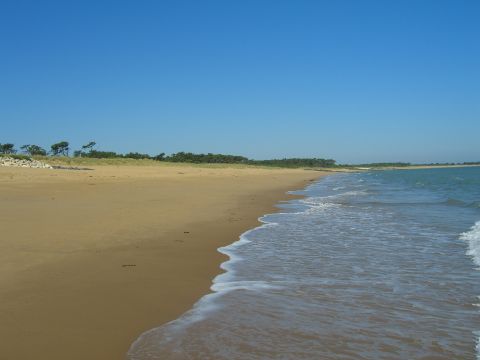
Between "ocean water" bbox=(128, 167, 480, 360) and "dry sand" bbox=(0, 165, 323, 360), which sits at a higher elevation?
"dry sand" bbox=(0, 165, 323, 360)

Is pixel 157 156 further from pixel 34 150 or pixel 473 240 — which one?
pixel 473 240

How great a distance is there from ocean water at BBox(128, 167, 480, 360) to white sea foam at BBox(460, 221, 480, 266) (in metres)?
0.02

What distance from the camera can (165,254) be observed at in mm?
8188

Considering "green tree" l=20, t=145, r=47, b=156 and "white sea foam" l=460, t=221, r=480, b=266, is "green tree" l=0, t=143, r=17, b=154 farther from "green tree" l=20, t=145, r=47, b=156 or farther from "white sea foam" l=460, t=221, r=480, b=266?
"white sea foam" l=460, t=221, r=480, b=266

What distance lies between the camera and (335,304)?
218 inches

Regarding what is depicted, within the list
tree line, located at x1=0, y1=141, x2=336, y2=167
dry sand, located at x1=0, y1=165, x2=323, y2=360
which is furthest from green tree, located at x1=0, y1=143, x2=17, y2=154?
dry sand, located at x1=0, y1=165, x2=323, y2=360

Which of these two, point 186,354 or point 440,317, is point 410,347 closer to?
point 440,317

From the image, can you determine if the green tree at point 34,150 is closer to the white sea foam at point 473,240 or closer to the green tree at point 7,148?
the green tree at point 7,148

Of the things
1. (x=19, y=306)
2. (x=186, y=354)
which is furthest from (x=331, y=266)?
(x=19, y=306)

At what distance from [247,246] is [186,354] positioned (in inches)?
226

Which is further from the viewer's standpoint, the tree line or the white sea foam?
the tree line

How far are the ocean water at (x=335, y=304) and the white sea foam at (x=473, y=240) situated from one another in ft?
0.07

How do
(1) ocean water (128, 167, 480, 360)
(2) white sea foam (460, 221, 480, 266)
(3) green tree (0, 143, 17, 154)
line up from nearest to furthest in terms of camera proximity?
(1) ocean water (128, 167, 480, 360)
(2) white sea foam (460, 221, 480, 266)
(3) green tree (0, 143, 17, 154)

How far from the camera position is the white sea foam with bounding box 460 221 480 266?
844 centimetres
